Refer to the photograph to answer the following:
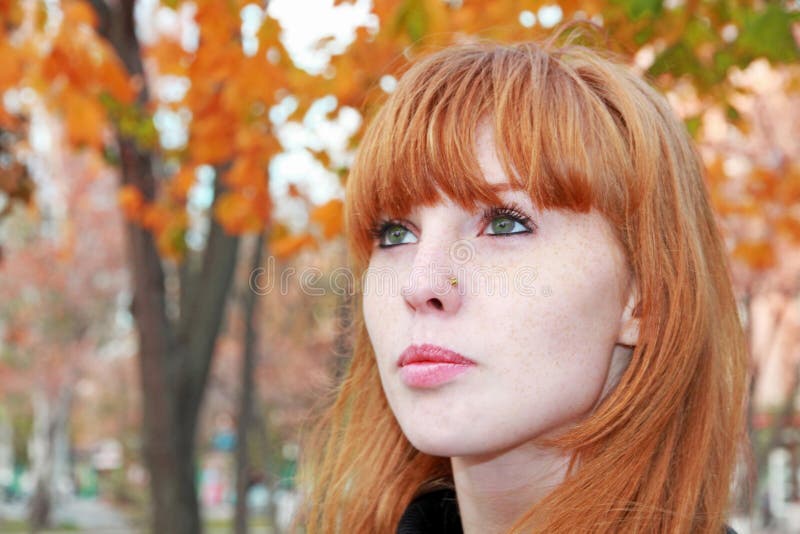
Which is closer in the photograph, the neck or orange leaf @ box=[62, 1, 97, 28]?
the neck

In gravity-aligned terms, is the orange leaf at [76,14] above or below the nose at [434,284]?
above

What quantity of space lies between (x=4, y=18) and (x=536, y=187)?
3654 millimetres

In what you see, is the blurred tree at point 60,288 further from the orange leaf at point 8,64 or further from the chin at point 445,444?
the chin at point 445,444

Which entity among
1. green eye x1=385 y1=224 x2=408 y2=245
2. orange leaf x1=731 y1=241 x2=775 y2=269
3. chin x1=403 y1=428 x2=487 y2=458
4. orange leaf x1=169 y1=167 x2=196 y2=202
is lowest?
chin x1=403 y1=428 x2=487 y2=458

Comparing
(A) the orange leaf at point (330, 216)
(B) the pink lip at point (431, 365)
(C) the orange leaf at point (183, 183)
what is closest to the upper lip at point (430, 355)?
(B) the pink lip at point (431, 365)

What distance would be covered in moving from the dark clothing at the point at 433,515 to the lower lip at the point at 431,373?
49 centimetres

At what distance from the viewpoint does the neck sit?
6.05ft

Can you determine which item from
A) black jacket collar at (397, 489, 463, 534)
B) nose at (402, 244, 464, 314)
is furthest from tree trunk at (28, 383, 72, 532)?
nose at (402, 244, 464, 314)

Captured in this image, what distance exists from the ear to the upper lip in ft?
1.06

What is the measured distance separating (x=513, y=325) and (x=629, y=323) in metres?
0.26

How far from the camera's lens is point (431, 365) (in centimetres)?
175

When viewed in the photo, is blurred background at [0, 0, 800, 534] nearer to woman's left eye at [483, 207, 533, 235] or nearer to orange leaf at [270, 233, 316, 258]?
orange leaf at [270, 233, 316, 258]

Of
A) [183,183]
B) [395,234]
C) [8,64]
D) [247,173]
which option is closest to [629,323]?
[395,234]

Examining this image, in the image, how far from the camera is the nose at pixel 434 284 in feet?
5.67
